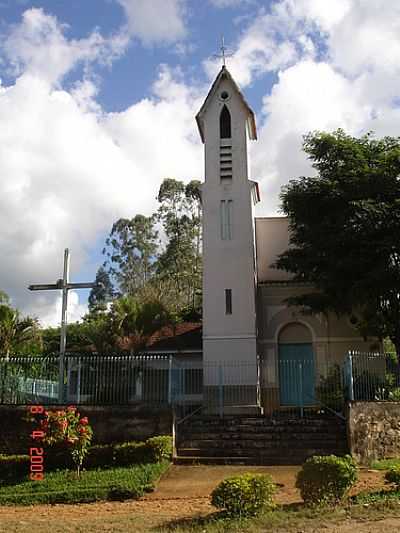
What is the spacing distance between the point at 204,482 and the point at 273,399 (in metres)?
9.11

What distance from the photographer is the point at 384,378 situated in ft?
59.0

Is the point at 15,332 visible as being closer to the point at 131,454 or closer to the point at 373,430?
the point at 131,454

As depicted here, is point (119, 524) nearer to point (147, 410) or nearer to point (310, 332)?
point (147, 410)

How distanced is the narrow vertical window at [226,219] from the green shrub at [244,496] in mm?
14508

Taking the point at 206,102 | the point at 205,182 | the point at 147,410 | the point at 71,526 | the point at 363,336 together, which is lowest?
the point at 71,526

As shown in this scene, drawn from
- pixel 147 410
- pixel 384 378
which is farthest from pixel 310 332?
pixel 147 410

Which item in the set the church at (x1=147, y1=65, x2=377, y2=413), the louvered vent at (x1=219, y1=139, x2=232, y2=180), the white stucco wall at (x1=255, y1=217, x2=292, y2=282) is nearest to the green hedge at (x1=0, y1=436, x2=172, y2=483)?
the church at (x1=147, y1=65, x2=377, y2=413)

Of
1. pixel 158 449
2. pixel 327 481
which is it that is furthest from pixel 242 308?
pixel 327 481

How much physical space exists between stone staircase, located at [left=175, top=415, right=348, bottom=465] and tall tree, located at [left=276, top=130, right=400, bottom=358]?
4.71 metres

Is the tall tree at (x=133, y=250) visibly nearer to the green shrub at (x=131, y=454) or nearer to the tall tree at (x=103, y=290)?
the tall tree at (x=103, y=290)

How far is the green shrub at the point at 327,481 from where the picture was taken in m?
10.0

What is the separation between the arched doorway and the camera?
71.5 feet

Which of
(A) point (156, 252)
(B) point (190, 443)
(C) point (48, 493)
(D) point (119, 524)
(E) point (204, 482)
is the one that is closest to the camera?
(D) point (119, 524)
